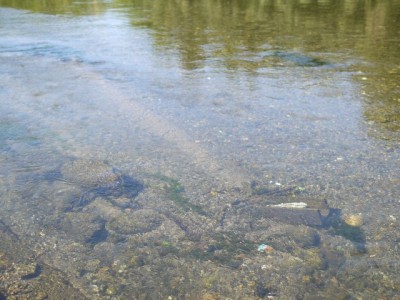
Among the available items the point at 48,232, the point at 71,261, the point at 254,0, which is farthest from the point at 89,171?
the point at 254,0

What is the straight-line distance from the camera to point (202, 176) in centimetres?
443

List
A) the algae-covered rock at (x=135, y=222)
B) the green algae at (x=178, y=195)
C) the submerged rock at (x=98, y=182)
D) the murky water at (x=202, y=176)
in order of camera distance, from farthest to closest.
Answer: the submerged rock at (x=98, y=182) → the green algae at (x=178, y=195) → the algae-covered rock at (x=135, y=222) → the murky water at (x=202, y=176)

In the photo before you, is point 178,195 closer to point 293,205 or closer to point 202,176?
point 202,176

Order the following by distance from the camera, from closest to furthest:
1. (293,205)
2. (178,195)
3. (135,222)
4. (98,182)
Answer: (135,222) < (293,205) < (178,195) < (98,182)

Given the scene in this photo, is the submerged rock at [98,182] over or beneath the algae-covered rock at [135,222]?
over

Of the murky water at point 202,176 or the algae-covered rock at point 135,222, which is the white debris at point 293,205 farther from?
the algae-covered rock at point 135,222

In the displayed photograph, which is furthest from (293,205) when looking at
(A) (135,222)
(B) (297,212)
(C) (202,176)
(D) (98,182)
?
(D) (98,182)

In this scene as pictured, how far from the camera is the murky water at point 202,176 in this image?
3084 millimetres

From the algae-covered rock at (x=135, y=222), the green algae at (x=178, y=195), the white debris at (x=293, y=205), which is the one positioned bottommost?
the algae-covered rock at (x=135, y=222)

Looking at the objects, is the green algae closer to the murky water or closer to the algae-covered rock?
the murky water

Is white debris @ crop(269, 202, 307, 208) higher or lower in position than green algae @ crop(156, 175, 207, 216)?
lower

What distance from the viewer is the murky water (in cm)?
308

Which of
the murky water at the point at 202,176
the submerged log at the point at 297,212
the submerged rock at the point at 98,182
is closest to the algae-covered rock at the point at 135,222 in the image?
the murky water at the point at 202,176

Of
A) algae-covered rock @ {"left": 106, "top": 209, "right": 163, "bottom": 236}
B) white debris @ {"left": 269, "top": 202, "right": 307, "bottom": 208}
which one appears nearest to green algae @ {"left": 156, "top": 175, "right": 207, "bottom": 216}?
algae-covered rock @ {"left": 106, "top": 209, "right": 163, "bottom": 236}
